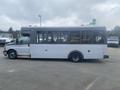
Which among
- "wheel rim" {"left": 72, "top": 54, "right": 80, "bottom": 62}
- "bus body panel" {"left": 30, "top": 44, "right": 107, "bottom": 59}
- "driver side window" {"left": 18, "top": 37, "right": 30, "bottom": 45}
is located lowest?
"wheel rim" {"left": 72, "top": 54, "right": 80, "bottom": 62}

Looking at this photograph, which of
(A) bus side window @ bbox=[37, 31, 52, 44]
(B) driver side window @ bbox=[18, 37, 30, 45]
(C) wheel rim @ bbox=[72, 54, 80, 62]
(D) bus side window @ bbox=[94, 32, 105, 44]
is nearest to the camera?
(D) bus side window @ bbox=[94, 32, 105, 44]

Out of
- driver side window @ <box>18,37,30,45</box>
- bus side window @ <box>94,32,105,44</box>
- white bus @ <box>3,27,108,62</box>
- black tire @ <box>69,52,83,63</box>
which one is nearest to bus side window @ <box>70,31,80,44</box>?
white bus @ <box>3,27,108,62</box>

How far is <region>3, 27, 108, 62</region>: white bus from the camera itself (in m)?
16.7

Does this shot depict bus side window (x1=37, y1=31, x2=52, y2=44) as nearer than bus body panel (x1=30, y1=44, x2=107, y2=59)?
No

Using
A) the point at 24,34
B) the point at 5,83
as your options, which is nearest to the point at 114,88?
the point at 5,83

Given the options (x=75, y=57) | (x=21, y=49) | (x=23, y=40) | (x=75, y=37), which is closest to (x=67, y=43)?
(x=75, y=37)

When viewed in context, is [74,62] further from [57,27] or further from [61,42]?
[57,27]

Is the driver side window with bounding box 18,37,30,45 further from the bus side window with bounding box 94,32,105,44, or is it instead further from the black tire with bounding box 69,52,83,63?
the bus side window with bounding box 94,32,105,44

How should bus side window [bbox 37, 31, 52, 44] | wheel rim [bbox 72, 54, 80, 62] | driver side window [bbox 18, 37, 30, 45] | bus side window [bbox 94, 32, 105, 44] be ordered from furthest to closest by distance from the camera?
driver side window [bbox 18, 37, 30, 45] → bus side window [bbox 37, 31, 52, 44] → wheel rim [bbox 72, 54, 80, 62] → bus side window [bbox 94, 32, 105, 44]

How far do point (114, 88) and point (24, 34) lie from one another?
10351 millimetres

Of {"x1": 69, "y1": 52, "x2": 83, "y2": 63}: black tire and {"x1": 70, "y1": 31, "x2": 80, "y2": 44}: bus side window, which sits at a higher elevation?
{"x1": 70, "y1": 31, "x2": 80, "y2": 44}: bus side window

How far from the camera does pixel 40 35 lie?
17.3 m

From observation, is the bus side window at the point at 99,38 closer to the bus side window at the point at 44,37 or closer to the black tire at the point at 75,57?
the black tire at the point at 75,57

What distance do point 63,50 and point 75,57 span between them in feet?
3.28
